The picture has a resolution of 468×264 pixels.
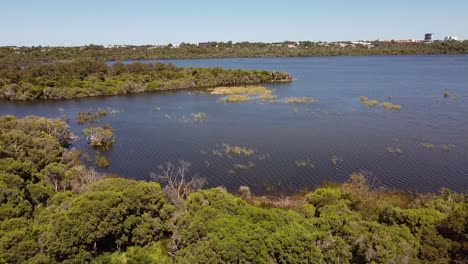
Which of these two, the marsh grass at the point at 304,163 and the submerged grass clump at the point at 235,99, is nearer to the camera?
the marsh grass at the point at 304,163

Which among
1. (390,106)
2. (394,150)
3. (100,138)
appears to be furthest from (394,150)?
(100,138)

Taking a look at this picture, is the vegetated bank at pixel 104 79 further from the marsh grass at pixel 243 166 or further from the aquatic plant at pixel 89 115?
the marsh grass at pixel 243 166

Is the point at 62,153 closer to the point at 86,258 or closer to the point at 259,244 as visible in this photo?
the point at 86,258

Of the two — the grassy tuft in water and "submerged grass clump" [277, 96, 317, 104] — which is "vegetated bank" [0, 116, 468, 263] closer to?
the grassy tuft in water

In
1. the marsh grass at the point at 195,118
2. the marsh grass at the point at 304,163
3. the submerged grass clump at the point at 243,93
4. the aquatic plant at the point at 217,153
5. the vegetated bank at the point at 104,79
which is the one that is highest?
the vegetated bank at the point at 104,79

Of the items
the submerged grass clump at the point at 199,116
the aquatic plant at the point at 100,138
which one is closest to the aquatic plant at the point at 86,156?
the aquatic plant at the point at 100,138

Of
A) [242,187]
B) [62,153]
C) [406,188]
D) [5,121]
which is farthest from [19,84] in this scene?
[406,188]
